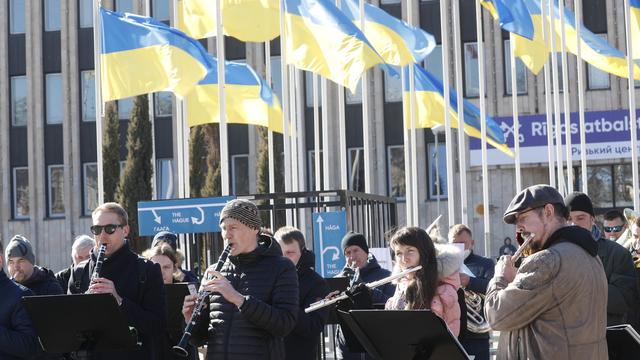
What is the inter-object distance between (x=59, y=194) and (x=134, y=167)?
5354 mm

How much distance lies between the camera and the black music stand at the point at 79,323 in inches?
275

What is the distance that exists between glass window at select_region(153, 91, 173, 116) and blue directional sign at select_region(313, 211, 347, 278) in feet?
89.3

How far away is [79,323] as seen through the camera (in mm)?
7059

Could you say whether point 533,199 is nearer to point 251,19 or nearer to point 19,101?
point 251,19

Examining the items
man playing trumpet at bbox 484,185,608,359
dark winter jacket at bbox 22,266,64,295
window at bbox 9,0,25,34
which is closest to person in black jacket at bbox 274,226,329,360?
dark winter jacket at bbox 22,266,64,295

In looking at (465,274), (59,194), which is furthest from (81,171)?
A: (465,274)

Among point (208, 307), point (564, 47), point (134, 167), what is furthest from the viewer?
point (134, 167)

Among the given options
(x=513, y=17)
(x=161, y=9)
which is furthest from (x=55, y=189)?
(x=513, y=17)

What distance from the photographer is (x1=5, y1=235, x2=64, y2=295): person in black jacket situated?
8.65 metres

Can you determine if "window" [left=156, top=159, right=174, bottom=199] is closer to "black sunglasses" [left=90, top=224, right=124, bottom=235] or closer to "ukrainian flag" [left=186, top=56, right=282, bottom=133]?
"ukrainian flag" [left=186, top=56, right=282, bottom=133]

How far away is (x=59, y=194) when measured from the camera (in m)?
42.0

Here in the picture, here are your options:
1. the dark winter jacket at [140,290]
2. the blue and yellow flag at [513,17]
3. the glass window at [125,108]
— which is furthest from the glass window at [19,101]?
the dark winter jacket at [140,290]

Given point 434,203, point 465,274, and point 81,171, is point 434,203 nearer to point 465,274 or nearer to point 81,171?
point 81,171

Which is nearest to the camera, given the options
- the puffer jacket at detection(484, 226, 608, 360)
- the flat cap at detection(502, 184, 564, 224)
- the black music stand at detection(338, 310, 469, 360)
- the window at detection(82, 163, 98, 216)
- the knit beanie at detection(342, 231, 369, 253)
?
the puffer jacket at detection(484, 226, 608, 360)
